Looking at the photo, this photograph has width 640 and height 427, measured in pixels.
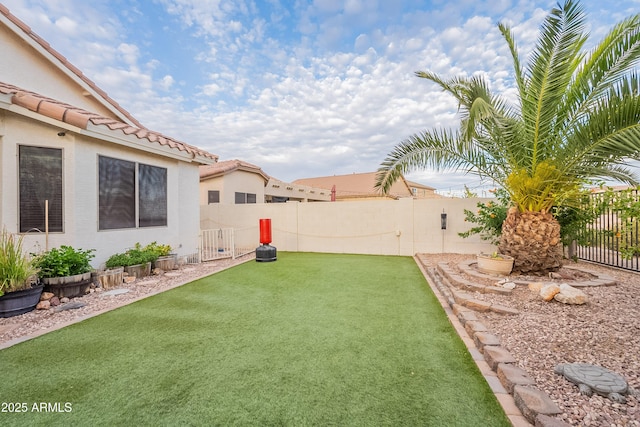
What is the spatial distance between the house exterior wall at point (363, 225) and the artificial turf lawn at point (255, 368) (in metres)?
4.89

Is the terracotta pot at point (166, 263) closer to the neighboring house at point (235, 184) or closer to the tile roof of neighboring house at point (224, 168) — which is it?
the neighboring house at point (235, 184)

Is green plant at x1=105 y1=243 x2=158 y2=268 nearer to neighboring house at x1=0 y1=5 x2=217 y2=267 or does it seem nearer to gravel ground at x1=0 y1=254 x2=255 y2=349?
neighboring house at x1=0 y1=5 x2=217 y2=267

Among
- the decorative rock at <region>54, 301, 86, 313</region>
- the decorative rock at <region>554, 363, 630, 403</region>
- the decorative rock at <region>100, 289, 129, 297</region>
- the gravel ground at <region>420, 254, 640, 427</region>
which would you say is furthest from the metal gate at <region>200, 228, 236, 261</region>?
the decorative rock at <region>554, 363, 630, 403</region>

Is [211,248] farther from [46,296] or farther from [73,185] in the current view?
[46,296]

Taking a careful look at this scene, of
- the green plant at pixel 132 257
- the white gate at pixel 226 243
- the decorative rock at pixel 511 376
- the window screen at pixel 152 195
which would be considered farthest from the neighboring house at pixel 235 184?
the decorative rock at pixel 511 376

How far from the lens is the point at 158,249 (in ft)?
23.2

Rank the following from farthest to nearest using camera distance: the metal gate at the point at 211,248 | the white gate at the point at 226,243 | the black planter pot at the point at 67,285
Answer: the white gate at the point at 226,243, the metal gate at the point at 211,248, the black planter pot at the point at 67,285

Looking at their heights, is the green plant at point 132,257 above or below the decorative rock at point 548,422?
above

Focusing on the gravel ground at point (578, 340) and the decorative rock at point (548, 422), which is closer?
the decorative rock at point (548, 422)

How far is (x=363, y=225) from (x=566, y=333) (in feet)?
23.7

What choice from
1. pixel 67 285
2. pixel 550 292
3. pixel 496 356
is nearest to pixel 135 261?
pixel 67 285

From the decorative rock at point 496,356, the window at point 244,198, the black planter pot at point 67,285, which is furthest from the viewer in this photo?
the window at point 244,198

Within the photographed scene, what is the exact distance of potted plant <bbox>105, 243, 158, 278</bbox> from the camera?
6.09 m

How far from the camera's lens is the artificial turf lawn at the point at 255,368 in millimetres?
2055
